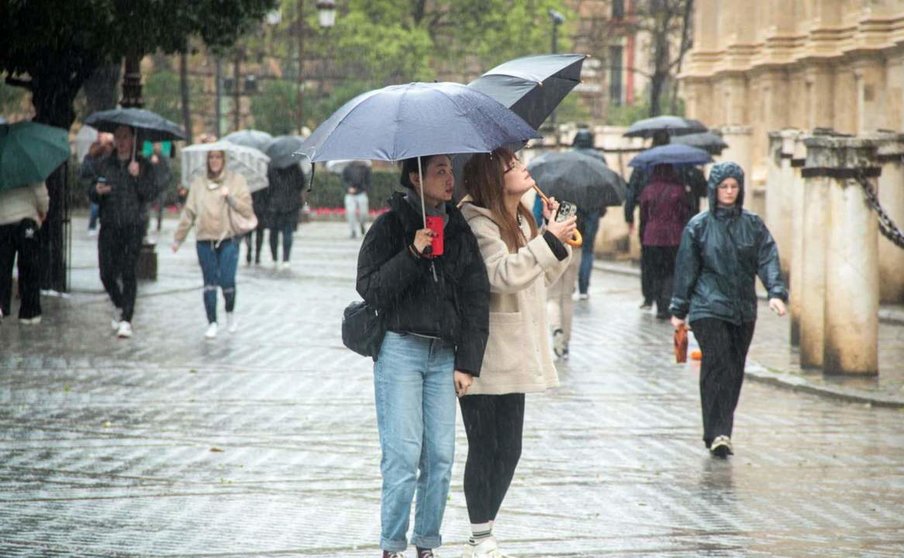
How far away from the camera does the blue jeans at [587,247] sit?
19.4 metres

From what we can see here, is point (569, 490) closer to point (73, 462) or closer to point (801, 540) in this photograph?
point (801, 540)

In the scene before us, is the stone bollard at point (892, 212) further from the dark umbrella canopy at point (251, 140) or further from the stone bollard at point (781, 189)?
the dark umbrella canopy at point (251, 140)

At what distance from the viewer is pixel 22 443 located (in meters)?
10.1

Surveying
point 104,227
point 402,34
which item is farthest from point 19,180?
point 402,34

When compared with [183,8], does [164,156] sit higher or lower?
lower

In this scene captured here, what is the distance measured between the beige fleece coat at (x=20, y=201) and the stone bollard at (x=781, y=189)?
7829mm

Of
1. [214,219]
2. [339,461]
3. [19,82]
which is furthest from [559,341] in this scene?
[19,82]

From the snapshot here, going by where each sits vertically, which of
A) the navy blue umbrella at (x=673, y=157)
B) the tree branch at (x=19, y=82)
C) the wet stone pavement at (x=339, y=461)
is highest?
the tree branch at (x=19, y=82)

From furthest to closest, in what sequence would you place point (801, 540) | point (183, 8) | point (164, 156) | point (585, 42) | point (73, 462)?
point (585, 42) < point (164, 156) < point (183, 8) < point (73, 462) < point (801, 540)

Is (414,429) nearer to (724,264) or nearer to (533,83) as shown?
(533,83)

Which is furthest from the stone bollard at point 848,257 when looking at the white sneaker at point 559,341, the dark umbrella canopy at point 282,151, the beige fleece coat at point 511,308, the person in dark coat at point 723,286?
the dark umbrella canopy at point 282,151

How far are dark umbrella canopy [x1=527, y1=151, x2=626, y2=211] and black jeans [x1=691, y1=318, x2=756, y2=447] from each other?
14.2ft

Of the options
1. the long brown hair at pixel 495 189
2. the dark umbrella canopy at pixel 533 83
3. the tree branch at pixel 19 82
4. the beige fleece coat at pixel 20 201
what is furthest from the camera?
the tree branch at pixel 19 82

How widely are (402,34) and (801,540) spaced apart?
47.7 m
